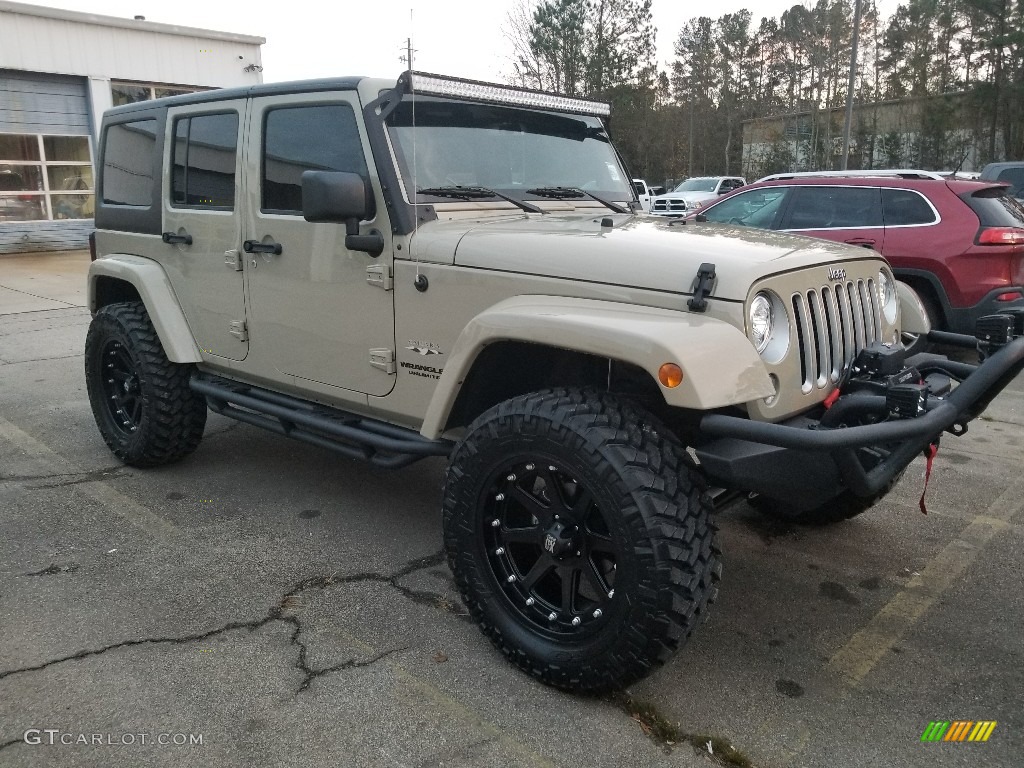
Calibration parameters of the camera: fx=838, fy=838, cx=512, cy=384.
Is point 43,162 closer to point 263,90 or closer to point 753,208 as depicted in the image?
point 753,208

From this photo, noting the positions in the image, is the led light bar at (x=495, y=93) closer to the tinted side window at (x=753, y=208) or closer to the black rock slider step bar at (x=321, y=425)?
the black rock slider step bar at (x=321, y=425)

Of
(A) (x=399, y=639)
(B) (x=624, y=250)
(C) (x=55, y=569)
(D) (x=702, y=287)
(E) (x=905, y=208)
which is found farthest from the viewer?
(E) (x=905, y=208)

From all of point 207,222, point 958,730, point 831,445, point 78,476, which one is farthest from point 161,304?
point 958,730

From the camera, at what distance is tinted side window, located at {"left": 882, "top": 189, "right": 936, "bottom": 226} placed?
7398 mm

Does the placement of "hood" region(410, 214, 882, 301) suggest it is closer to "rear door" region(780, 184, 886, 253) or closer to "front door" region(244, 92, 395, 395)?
"front door" region(244, 92, 395, 395)

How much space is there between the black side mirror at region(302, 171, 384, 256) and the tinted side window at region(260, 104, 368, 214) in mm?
206

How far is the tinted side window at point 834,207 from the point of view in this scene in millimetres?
7758

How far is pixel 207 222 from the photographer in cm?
Answer: 422

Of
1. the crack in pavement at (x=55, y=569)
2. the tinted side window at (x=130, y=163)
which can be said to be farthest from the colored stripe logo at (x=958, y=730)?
Result: the tinted side window at (x=130, y=163)

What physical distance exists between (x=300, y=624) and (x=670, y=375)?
5.84 feet

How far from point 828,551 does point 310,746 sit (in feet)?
8.25

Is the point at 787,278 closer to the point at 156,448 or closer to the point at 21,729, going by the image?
the point at 21,729

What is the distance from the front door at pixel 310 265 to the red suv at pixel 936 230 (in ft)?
14.7

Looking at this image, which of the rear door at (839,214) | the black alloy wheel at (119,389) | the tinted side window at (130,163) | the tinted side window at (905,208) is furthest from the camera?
the rear door at (839,214)
